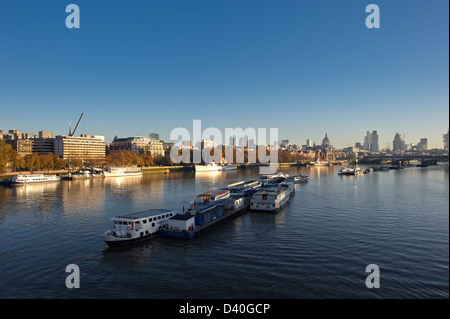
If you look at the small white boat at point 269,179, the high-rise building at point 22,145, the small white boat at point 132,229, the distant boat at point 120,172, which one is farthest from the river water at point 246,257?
the high-rise building at point 22,145

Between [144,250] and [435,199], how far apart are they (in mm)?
56545

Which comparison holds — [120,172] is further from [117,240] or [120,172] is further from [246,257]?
[246,257]

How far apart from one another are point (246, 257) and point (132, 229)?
43.0ft

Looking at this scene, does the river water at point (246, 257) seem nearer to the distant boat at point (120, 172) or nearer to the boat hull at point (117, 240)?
the boat hull at point (117, 240)

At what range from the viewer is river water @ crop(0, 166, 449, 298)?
19.9 m

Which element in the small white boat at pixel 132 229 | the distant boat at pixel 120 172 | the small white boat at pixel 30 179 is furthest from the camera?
the distant boat at pixel 120 172

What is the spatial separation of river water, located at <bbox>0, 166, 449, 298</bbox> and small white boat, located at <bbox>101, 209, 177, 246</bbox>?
103 cm

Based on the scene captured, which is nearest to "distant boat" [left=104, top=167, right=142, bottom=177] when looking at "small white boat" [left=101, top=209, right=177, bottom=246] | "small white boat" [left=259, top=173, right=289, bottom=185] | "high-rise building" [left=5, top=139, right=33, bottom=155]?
"small white boat" [left=259, top=173, right=289, bottom=185]

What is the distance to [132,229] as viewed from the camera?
30.0 m

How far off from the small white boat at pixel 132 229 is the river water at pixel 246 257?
103 cm

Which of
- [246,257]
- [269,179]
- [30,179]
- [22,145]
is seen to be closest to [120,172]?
[30,179]

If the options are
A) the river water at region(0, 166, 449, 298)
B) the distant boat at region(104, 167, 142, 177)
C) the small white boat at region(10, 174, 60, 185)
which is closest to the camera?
the river water at region(0, 166, 449, 298)

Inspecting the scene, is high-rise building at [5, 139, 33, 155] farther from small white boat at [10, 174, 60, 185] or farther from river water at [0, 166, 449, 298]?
river water at [0, 166, 449, 298]

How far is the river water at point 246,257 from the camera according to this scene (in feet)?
65.4
